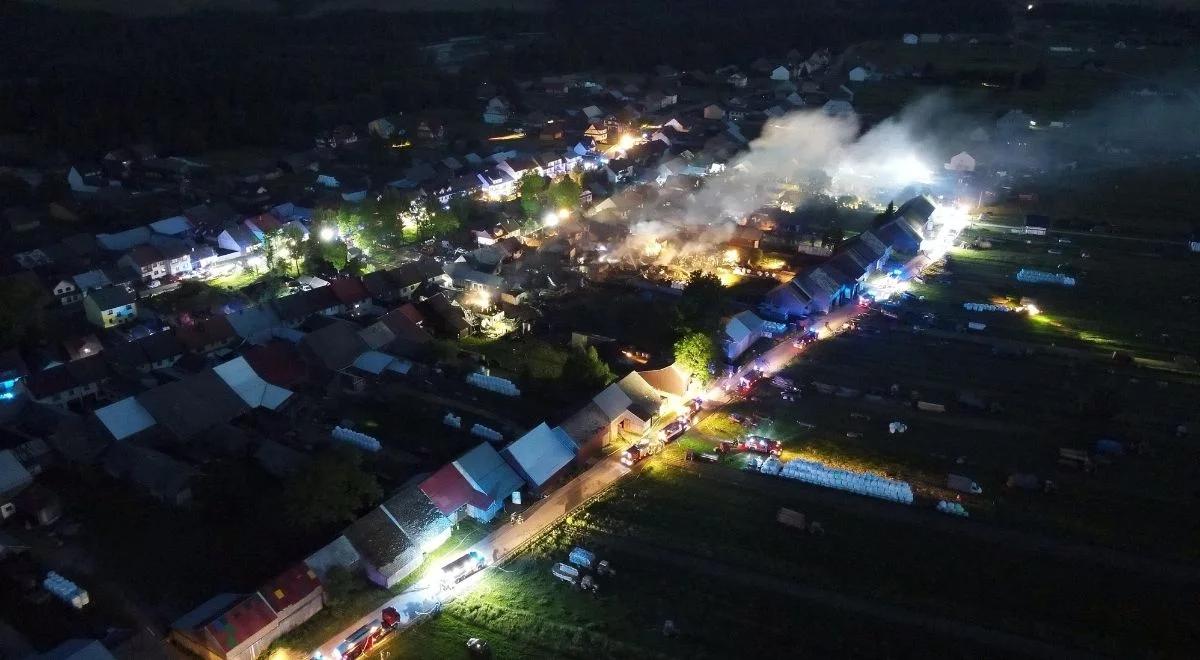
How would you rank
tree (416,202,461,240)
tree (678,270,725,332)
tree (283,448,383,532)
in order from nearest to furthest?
tree (283,448,383,532)
tree (678,270,725,332)
tree (416,202,461,240)

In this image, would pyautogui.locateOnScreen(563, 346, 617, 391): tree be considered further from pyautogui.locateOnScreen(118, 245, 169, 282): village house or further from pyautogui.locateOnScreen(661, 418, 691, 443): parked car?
pyautogui.locateOnScreen(118, 245, 169, 282): village house

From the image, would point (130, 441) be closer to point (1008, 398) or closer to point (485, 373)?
point (485, 373)

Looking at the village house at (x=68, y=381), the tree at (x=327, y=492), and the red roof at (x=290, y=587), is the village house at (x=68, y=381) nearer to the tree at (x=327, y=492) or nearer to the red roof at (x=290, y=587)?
the tree at (x=327, y=492)

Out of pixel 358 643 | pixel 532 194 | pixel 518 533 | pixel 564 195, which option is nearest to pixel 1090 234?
pixel 564 195

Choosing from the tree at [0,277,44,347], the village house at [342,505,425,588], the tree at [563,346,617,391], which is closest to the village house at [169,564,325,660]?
the village house at [342,505,425,588]

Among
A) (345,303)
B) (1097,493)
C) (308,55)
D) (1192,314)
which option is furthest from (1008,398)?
(308,55)

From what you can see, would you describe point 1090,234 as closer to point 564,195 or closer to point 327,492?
point 564,195
